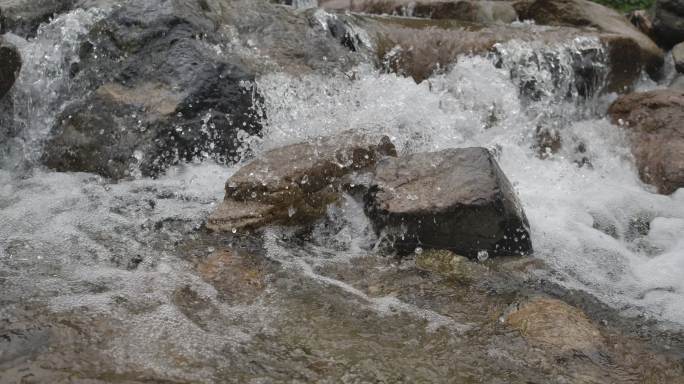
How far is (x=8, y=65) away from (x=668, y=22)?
742cm

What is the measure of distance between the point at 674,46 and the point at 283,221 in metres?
6.13

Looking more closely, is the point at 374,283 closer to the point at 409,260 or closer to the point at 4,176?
the point at 409,260

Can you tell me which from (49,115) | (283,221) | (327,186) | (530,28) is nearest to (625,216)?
(327,186)

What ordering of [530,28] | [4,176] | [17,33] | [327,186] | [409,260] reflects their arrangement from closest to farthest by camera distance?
[409,260] → [327,186] → [4,176] → [17,33] → [530,28]

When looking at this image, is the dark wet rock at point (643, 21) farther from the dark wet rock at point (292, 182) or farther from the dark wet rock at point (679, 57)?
the dark wet rock at point (292, 182)

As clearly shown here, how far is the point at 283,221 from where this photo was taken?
4.02 meters

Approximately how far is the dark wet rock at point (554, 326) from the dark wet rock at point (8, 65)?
156 inches

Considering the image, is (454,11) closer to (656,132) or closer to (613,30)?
(613,30)

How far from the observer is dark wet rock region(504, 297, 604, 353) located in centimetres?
298

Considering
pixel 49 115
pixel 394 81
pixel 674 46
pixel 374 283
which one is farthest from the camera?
pixel 674 46

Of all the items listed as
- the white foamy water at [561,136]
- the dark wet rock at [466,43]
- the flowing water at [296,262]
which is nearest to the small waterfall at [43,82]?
the flowing water at [296,262]

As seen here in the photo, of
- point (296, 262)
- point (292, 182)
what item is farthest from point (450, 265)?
point (292, 182)

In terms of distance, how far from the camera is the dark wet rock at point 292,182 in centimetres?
401

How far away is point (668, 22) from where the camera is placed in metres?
8.02
